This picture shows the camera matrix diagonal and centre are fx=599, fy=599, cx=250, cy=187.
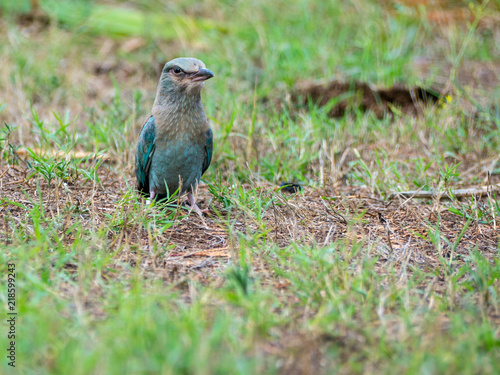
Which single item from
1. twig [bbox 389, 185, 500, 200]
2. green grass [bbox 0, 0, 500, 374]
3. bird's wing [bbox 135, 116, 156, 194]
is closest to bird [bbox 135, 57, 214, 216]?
bird's wing [bbox 135, 116, 156, 194]

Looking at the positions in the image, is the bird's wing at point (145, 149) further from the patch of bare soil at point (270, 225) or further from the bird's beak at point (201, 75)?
the bird's beak at point (201, 75)

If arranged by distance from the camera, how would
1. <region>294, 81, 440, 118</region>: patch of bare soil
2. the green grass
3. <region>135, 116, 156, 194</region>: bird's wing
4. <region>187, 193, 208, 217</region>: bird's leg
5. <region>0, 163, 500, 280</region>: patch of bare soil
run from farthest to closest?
<region>294, 81, 440, 118</region>: patch of bare soil < <region>135, 116, 156, 194</region>: bird's wing < <region>187, 193, 208, 217</region>: bird's leg < <region>0, 163, 500, 280</region>: patch of bare soil < the green grass

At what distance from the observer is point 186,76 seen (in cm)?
399

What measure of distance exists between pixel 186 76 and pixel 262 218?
111 centimetres

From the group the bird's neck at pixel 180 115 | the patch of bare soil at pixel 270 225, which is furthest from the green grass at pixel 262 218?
the bird's neck at pixel 180 115

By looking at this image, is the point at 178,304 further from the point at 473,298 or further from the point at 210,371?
the point at 473,298

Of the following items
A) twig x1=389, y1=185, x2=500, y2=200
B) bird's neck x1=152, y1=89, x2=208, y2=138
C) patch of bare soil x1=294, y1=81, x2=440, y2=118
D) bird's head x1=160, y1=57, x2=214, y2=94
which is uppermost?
bird's head x1=160, y1=57, x2=214, y2=94

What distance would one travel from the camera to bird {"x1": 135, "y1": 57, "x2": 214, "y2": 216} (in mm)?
3982

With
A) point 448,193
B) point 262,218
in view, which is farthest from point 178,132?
point 448,193

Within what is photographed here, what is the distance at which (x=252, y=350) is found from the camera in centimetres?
210

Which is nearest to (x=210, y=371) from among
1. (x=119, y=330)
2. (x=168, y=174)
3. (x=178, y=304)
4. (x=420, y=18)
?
(x=119, y=330)

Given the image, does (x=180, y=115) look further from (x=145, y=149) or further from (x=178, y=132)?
(x=145, y=149)

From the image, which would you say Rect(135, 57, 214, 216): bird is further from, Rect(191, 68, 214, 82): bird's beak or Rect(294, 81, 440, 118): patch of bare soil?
Rect(294, 81, 440, 118): patch of bare soil

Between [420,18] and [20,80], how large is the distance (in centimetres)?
464
